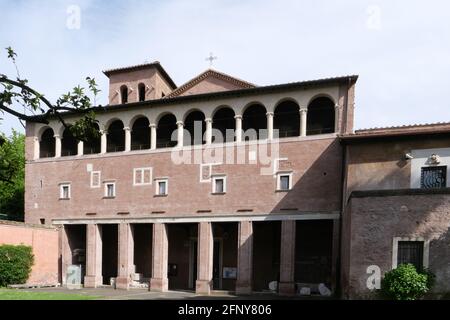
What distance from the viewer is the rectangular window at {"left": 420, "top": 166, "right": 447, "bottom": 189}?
18634 mm

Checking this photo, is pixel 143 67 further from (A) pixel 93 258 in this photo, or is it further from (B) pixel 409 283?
(B) pixel 409 283

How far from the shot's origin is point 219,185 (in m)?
25.6

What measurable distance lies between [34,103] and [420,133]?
17.5 meters

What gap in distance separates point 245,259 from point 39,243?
1441cm

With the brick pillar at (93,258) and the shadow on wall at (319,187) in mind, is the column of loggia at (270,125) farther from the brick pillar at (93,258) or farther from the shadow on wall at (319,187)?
the brick pillar at (93,258)

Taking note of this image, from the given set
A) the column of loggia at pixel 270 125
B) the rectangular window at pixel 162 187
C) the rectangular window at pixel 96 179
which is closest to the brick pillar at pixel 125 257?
the rectangular window at pixel 162 187

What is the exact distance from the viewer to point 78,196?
29.3 m

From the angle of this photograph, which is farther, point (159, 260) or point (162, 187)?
point (162, 187)

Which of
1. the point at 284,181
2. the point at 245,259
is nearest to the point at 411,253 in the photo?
the point at 284,181

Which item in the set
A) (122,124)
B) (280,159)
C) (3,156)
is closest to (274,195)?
(280,159)

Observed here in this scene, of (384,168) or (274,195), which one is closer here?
(384,168)

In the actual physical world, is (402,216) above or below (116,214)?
above
